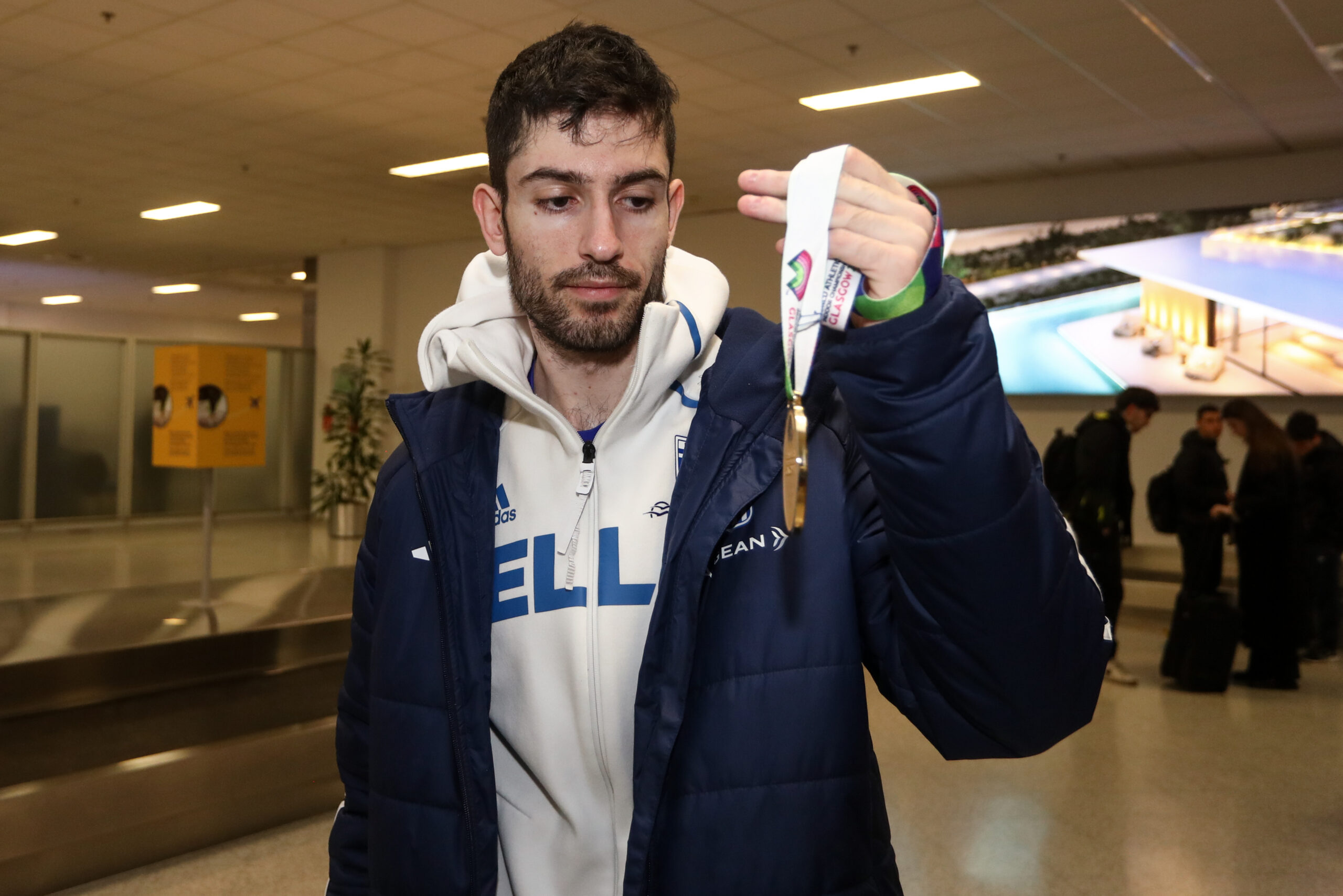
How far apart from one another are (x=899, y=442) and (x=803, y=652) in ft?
1.28

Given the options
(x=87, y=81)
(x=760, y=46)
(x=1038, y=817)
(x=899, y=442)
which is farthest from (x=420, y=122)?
(x=899, y=442)

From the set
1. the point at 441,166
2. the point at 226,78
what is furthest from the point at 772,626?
the point at 441,166

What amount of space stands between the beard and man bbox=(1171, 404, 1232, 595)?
6.46 m

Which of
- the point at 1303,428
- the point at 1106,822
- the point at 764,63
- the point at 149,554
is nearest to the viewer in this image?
the point at 1106,822

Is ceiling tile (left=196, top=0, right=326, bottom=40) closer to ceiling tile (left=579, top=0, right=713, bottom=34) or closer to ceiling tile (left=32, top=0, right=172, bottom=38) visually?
ceiling tile (left=32, top=0, right=172, bottom=38)

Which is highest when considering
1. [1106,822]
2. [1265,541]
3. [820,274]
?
[820,274]

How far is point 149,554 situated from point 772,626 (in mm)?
11110

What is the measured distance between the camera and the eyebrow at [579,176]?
134cm

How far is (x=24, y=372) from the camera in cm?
1278

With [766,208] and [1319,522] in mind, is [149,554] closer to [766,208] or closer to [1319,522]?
[1319,522]

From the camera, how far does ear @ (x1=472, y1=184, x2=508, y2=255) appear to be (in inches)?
61.1

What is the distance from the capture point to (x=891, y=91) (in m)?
7.73

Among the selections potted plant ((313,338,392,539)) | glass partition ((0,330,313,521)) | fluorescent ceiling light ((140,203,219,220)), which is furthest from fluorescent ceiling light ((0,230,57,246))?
potted plant ((313,338,392,539))

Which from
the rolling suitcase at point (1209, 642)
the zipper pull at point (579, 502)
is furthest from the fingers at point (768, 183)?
the rolling suitcase at point (1209, 642)
